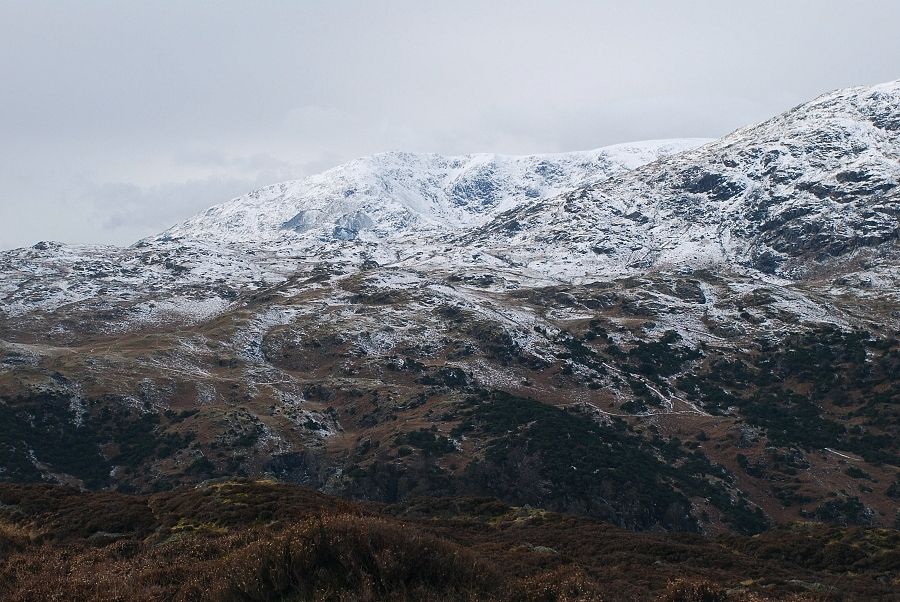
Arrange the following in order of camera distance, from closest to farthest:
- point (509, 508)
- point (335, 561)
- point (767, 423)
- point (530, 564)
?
point (335, 561)
point (530, 564)
point (509, 508)
point (767, 423)

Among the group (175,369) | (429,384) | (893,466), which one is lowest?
(893,466)

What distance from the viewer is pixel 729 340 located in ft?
632

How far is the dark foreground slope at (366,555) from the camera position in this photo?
1639 centimetres

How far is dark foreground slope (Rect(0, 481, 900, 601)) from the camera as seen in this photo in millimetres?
16391

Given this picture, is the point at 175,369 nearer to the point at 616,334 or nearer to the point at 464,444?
the point at 464,444

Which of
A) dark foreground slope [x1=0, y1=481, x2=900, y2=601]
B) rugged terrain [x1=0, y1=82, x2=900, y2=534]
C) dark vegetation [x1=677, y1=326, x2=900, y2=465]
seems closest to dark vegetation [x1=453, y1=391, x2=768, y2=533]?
rugged terrain [x1=0, y1=82, x2=900, y2=534]

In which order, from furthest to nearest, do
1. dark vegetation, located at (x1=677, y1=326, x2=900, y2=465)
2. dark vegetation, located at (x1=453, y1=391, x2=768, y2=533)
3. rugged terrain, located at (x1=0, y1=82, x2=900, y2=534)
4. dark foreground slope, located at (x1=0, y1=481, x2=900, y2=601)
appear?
dark vegetation, located at (x1=677, y1=326, x2=900, y2=465) → rugged terrain, located at (x1=0, y1=82, x2=900, y2=534) → dark vegetation, located at (x1=453, y1=391, x2=768, y2=533) → dark foreground slope, located at (x1=0, y1=481, x2=900, y2=601)

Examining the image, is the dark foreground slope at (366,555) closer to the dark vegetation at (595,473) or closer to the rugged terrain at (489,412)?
the dark vegetation at (595,473)

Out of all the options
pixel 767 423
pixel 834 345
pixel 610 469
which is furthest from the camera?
pixel 834 345

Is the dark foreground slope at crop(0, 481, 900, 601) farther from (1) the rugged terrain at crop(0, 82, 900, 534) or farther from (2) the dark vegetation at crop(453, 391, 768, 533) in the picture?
(1) the rugged terrain at crop(0, 82, 900, 534)

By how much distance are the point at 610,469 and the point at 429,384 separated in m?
53.3

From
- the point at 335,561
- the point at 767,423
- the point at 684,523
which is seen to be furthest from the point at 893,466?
the point at 335,561

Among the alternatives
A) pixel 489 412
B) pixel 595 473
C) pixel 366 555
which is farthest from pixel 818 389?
pixel 366 555

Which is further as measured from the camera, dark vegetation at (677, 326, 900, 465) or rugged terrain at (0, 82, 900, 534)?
dark vegetation at (677, 326, 900, 465)
